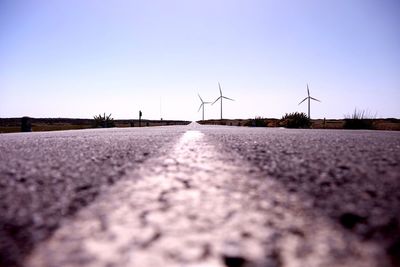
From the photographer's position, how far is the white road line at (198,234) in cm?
73

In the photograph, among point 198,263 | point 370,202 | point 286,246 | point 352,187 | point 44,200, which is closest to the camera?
point 198,263

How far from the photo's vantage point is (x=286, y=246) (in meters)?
0.80

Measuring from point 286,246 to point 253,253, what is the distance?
10 centimetres

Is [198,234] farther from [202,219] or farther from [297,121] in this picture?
[297,121]

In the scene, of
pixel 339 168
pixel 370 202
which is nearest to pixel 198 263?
pixel 370 202

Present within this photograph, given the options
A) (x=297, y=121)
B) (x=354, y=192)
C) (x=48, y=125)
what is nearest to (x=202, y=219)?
(x=354, y=192)

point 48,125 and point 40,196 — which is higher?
point 40,196

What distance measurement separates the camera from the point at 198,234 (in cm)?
87

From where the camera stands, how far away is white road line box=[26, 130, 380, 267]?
73 centimetres

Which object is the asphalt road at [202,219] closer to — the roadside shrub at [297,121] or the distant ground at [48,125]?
the distant ground at [48,125]

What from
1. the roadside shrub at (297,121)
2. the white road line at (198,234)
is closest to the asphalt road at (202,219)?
the white road line at (198,234)

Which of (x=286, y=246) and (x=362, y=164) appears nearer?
(x=286, y=246)

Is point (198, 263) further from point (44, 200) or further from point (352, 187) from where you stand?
point (352, 187)

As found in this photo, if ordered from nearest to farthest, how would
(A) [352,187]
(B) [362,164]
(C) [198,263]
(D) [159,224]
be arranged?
(C) [198,263]
(D) [159,224]
(A) [352,187]
(B) [362,164]
